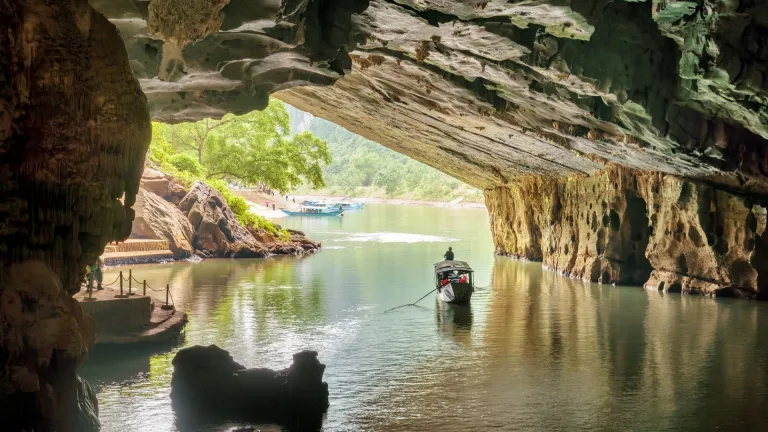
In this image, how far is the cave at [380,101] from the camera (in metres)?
10.4

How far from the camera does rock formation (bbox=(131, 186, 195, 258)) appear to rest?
40.2 metres

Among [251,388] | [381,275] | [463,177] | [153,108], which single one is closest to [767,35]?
[251,388]

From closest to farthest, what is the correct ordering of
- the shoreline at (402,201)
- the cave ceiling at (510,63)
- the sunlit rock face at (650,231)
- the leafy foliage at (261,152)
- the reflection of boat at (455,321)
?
the cave ceiling at (510,63)
the reflection of boat at (455,321)
the sunlit rock face at (650,231)
the leafy foliage at (261,152)
the shoreline at (402,201)

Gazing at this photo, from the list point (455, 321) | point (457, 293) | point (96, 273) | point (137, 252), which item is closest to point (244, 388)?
point (96, 273)

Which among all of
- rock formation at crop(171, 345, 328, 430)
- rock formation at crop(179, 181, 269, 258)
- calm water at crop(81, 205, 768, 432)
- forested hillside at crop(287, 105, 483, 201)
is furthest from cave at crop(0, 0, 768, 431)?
forested hillside at crop(287, 105, 483, 201)

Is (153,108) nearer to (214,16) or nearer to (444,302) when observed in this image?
(214,16)

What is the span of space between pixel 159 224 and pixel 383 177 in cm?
9886

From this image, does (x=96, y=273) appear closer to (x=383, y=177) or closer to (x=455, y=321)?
(x=455, y=321)

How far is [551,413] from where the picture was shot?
14.5 m

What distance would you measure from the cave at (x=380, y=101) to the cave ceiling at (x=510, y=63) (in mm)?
50

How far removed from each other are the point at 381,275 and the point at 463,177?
1279 centimetres

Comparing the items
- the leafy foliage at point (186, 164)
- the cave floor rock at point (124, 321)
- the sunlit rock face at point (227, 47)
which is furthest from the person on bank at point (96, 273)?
the leafy foliage at point (186, 164)

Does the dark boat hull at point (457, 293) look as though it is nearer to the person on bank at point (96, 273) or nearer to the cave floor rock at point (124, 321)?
the cave floor rock at point (124, 321)

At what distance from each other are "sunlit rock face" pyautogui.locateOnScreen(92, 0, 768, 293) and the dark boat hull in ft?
17.8
